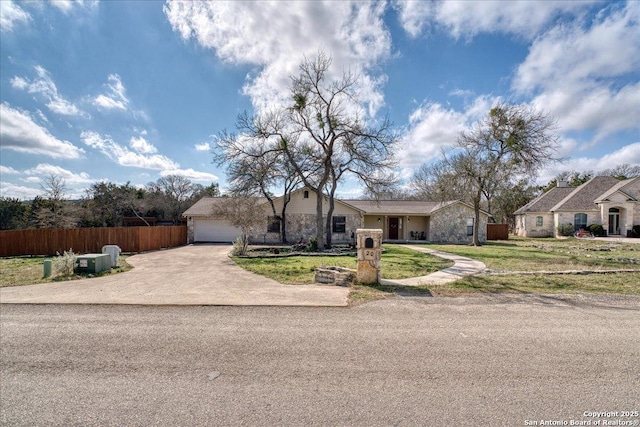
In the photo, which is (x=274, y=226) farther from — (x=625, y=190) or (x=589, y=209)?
(x=625, y=190)

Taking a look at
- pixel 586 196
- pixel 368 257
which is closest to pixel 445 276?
pixel 368 257

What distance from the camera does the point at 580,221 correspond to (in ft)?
92.6

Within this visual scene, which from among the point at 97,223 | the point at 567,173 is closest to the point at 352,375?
the point at 97,223

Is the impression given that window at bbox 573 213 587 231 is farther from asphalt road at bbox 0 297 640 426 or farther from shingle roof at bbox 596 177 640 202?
asphalt road at bbox 0 297 640 426

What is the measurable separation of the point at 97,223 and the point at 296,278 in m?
34.9

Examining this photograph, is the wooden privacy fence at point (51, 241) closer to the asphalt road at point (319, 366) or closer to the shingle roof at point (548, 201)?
Answer: the asphalt road at point (319, 366)

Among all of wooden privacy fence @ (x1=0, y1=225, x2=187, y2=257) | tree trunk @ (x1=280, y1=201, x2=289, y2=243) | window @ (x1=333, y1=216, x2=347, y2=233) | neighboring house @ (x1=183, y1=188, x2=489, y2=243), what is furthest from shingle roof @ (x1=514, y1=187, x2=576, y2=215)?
wooden privacy fence @ (x1=0, y1=225, x2=187, y2=257)

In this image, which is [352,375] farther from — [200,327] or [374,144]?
[374,144]

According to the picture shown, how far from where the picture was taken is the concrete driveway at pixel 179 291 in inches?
260

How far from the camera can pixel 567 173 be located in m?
46.8

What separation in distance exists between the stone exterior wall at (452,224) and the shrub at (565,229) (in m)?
9.42

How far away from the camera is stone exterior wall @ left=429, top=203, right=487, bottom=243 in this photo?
995 inches

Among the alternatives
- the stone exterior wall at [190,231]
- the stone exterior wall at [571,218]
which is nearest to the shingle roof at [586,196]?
the stone exterior wall at [571,218]

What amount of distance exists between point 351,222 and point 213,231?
11.4 m
